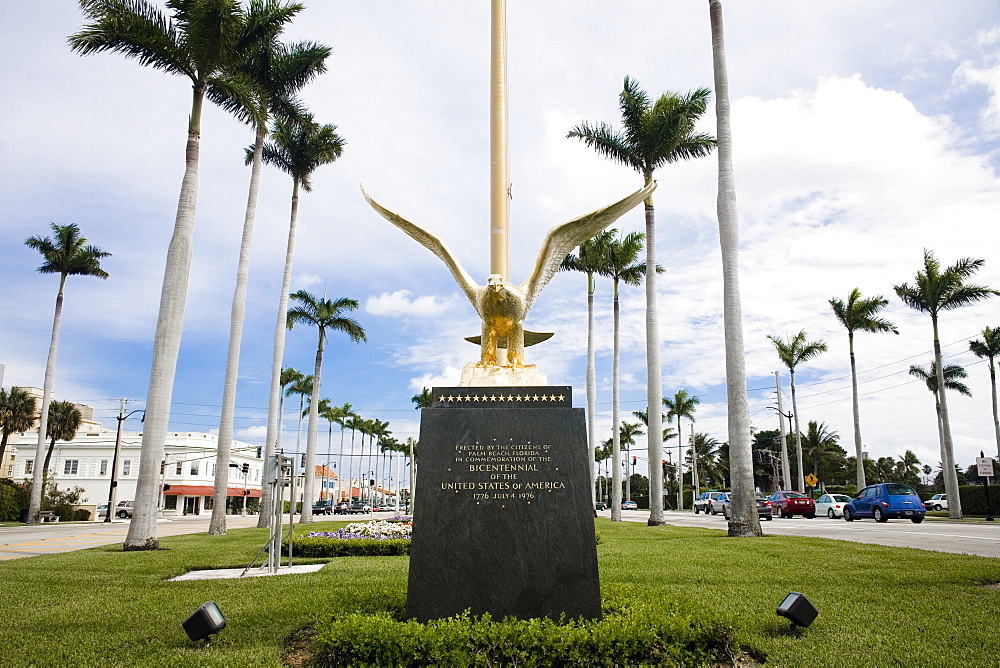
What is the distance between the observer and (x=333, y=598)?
24.5 feet

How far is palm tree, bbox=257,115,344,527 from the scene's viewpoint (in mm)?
26500

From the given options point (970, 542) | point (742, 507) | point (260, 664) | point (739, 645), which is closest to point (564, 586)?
point (739, 645)

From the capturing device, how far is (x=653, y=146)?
25000 millimetres

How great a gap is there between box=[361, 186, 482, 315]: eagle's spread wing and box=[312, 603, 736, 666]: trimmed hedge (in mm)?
3833

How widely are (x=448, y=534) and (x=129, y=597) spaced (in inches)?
203

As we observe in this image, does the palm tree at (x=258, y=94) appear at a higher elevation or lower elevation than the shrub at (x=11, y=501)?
higher

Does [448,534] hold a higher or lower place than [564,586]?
higher

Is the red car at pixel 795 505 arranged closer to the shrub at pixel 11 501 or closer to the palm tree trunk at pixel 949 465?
the palm tree trunk at pixel 949 465

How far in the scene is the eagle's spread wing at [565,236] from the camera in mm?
7844

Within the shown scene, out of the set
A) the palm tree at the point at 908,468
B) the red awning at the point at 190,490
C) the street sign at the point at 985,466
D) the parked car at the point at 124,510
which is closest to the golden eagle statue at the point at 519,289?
the street sign at the point at 985,466

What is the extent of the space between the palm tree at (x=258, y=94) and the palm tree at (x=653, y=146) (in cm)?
1143

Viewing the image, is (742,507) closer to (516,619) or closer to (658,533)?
(658,533)

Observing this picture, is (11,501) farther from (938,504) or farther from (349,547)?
(938,504)

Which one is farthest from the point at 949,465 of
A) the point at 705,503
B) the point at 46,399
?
the point at 46,399
